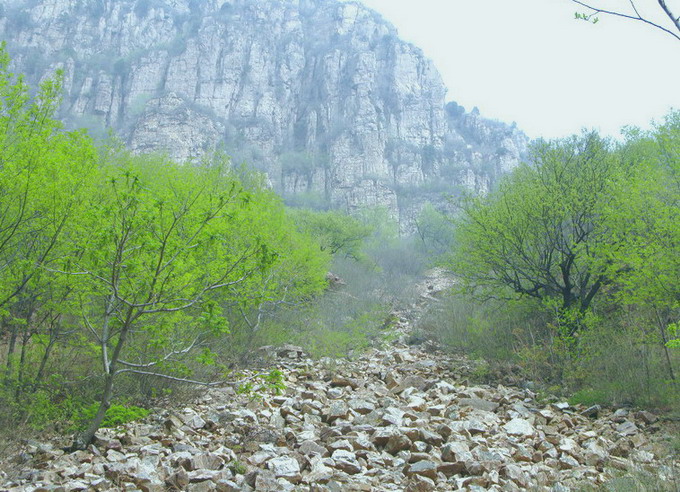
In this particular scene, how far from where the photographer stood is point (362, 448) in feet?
20.6

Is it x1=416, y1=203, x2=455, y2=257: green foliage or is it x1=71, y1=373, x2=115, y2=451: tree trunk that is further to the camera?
x1=416, y1=203, x2=455, y2=257: green foliage

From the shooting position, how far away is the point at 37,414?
20.6 feet

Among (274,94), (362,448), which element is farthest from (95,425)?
(274,94)

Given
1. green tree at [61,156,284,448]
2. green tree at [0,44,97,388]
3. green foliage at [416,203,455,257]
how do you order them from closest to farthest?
1. green tree at [61,156,284,448]
2. green tree at [0,44,97,388]
3. green foliage at [416,203,455,257]

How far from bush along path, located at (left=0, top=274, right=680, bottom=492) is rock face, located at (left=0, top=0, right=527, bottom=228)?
67.6 m

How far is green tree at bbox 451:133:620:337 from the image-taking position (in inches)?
478

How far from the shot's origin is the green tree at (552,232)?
12133 millimetres

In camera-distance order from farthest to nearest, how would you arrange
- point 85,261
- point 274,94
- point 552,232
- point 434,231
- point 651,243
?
point 274,94 < point 434,231 < point 552,232 < point 651,243 < point 85,261

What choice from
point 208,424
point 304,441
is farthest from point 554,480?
point 208,424

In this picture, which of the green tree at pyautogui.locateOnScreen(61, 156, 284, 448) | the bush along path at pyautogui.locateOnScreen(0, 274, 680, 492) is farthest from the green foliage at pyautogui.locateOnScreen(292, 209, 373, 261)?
the green tree at pyautogui.locateOnScreen(61, 156, 284, 448)

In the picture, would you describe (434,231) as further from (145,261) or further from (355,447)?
(145,261)

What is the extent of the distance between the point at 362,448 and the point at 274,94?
9062 centimetres

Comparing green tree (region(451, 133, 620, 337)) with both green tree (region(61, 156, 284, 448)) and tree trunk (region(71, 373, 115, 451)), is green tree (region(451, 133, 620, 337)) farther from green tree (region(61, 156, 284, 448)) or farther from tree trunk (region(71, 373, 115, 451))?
tree trunk (region(71, 373, 115, 451))

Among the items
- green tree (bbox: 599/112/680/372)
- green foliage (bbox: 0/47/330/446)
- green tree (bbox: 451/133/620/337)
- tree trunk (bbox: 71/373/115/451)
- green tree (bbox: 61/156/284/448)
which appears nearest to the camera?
green tree (bbox: 61/156/284/448)
